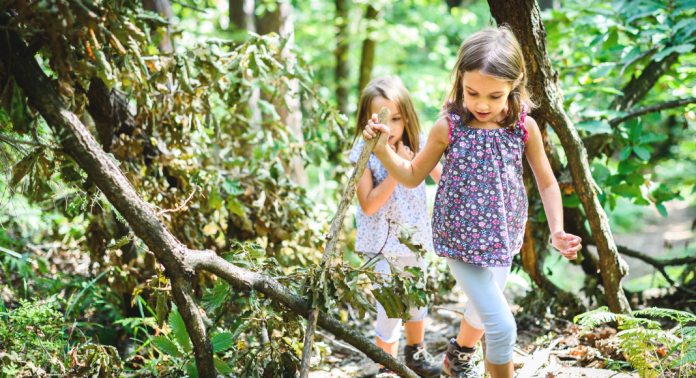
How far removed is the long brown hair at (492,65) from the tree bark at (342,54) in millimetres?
6030

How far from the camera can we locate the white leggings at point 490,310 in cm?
181

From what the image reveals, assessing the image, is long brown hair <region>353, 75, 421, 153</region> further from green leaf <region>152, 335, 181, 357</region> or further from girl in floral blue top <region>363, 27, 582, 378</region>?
green leaf <region>152, 335, 181, 357</region>

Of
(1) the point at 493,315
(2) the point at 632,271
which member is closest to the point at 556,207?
(1) the point at 493,315

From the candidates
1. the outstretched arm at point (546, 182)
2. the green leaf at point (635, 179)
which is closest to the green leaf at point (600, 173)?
the green leaf at point (635, 179)

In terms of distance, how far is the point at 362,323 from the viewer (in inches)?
138

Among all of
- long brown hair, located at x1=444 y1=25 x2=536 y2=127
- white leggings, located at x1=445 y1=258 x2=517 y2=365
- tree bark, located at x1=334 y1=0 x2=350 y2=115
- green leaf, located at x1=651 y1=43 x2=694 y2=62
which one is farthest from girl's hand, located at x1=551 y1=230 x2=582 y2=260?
tree bark, located at x1=334 y1=0 x2=350 y2=115

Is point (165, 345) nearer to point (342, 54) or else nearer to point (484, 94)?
point (484, 94)

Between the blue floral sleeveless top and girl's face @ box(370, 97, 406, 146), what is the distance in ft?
1.64

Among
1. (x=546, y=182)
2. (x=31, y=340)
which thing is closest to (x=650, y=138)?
(x=546, y=182)

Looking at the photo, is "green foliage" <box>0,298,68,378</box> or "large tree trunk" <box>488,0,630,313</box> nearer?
"green foliage" <box>0,298,68,378</box>

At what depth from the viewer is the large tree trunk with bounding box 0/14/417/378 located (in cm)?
134

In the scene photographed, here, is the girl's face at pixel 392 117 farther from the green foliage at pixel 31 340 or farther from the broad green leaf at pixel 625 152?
the green foliage at pixel 31 340

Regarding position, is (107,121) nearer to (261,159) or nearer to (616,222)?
(261,159)

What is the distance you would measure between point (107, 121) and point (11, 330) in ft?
3.66
